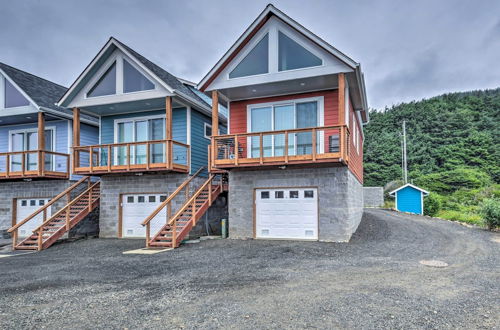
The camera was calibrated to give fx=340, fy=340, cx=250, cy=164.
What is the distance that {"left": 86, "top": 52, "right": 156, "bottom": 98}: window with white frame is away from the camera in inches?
552

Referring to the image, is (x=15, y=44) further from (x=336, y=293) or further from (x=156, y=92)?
(x=336, y=293)

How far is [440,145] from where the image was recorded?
44781 millimetres

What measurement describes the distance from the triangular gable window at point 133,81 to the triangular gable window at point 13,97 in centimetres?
541

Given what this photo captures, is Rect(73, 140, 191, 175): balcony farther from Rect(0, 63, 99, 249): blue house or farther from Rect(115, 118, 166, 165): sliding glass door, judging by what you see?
Rect(0, 63, 99, 249): blue house

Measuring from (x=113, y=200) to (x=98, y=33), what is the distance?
16.6 m

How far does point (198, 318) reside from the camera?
4.76 meters

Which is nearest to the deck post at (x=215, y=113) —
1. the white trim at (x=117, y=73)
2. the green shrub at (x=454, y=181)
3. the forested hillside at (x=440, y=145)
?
the white trim at (x=117, y=73)

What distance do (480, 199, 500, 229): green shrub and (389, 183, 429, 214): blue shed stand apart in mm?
10659

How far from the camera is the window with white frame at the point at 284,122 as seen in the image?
11.9m

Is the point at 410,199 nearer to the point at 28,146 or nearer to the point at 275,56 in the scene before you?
the point at 275,56

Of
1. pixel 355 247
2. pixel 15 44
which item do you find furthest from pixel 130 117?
pixel 15 44

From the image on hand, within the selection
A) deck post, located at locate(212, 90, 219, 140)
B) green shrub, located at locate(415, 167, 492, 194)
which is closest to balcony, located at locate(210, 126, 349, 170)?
deck post, located at locate(212, 90, 219, 140)

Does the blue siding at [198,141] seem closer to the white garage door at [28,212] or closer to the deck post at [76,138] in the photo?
the deck post at [76,138]

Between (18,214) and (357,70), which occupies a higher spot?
(357,70)
